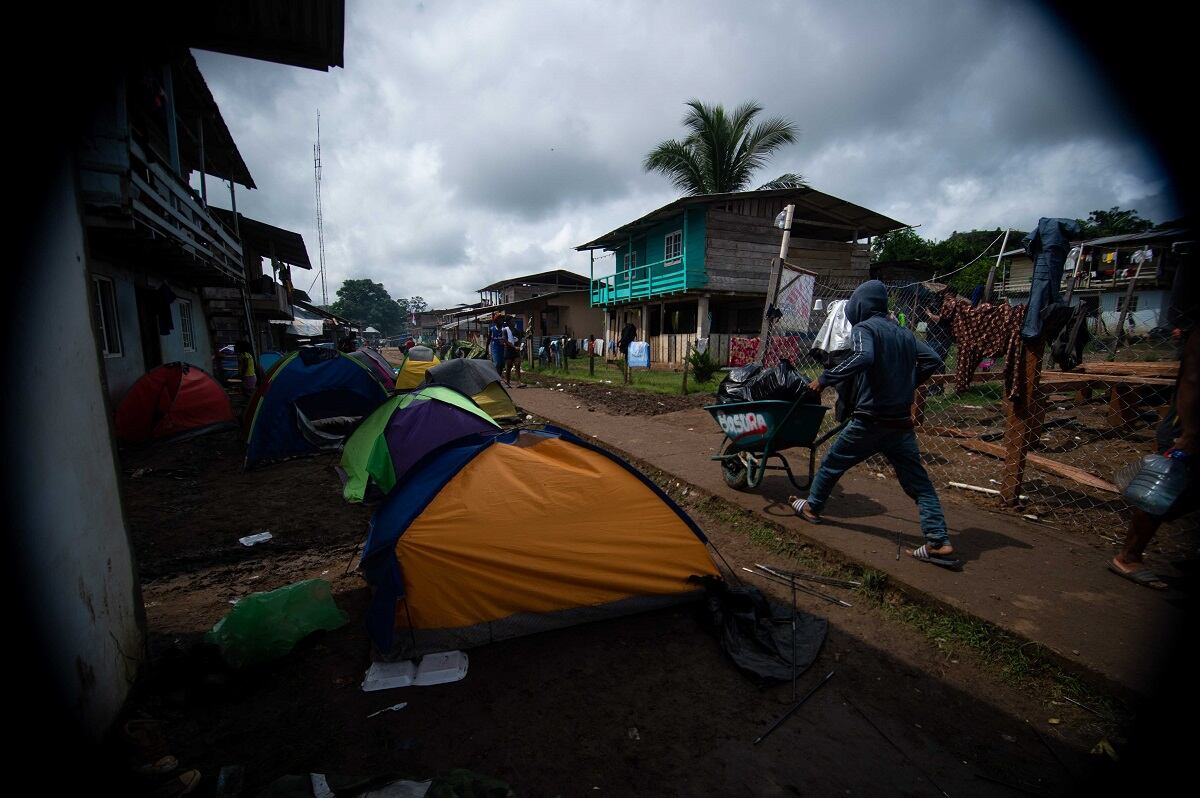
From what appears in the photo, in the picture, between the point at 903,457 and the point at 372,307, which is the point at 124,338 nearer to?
the point at 903,457

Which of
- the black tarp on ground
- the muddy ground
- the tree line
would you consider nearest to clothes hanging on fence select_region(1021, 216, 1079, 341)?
the muddy ground

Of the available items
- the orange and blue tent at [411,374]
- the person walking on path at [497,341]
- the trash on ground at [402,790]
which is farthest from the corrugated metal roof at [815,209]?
the trash on ground at [402,790]

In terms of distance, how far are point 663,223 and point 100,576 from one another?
1786 centimetres

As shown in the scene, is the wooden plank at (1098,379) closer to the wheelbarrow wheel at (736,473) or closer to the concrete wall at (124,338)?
the wheelbarrow wheel at (736,473)

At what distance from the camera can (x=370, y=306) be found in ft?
343

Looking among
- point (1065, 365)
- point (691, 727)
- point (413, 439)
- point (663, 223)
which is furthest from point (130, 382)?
point (663, 223)

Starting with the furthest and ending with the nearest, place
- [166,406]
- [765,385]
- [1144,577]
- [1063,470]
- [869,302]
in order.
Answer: [166,406]
[1063,470]
[765,385]
[869,302]
[1144,577]

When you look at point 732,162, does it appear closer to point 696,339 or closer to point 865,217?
point 865,217

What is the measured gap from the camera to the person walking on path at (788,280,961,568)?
336cm

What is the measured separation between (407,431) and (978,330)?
20.8 feet

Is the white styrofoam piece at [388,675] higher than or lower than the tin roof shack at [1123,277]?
lower

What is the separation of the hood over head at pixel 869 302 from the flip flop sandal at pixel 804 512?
162 centimetres

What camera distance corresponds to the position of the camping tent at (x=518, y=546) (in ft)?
8.76

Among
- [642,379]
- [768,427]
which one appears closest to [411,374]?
[642,379]
